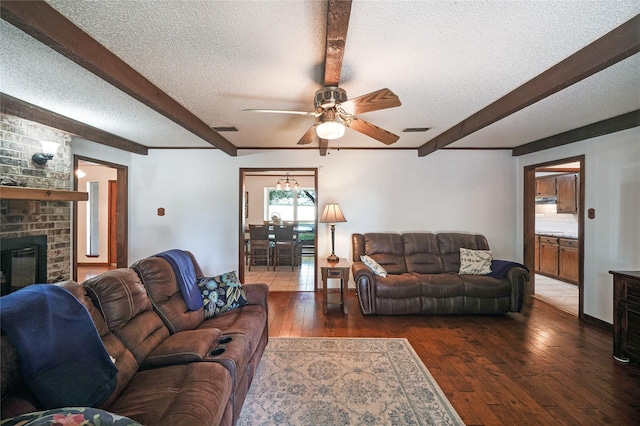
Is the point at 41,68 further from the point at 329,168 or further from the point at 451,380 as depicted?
the point at 451,380

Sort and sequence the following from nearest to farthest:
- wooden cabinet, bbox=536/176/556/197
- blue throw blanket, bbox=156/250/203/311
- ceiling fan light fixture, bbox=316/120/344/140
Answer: ceiling fan light fixture, bbox=316/120/344/140, blue throw blanket, bbox=156/250/203/311, wooden cabinet, bbox=536/176/556/197

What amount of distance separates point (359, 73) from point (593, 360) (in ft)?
10.8

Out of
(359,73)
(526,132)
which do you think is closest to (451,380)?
(359,73)

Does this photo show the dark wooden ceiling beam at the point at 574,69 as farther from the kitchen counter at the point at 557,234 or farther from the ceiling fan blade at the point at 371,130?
the kitchen counter at the point at 557,234

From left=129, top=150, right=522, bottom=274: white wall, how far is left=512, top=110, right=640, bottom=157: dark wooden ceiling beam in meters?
0.54

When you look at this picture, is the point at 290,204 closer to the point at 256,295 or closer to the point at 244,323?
the point at 256,295

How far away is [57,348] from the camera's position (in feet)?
3.67

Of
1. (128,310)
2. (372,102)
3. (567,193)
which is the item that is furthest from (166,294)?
(567,193)

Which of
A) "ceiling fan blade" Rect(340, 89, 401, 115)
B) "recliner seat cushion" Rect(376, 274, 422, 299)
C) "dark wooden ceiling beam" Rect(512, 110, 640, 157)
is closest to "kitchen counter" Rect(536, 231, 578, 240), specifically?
"dark wooden ceiling beam" Rect(512, 110, 640, 157)

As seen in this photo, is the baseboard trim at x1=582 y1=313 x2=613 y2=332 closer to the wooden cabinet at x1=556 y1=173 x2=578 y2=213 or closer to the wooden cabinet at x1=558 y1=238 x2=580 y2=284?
the wooden cabinet at x1=558 y1=238 x2=580 y2=284

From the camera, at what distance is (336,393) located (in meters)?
1.99

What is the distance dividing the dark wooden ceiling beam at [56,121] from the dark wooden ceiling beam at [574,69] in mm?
4472

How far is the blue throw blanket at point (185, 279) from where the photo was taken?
2259mm

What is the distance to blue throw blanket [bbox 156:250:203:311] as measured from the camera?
89.0 inches
